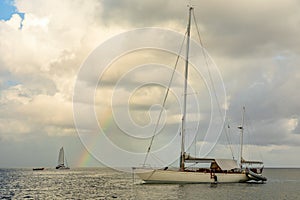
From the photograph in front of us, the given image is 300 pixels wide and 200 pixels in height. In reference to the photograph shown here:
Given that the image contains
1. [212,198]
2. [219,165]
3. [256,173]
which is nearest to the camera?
[212,198]

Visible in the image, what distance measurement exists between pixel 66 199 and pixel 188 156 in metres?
33.5

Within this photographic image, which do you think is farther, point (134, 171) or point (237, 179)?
point (237, 179)

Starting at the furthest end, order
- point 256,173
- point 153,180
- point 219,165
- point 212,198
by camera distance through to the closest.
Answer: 1. point 256,173
2. point 219,165
3. point 153,180
4. point 212,198

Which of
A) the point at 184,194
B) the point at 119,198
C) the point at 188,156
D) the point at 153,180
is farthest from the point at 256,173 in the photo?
the point at 119,198

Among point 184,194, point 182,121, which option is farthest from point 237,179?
point 184,194

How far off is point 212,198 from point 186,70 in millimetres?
35348

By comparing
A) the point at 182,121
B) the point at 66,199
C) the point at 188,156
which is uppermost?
the point at 182,121

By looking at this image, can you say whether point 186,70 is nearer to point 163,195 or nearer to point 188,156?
point 188,156

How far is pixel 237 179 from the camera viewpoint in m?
115

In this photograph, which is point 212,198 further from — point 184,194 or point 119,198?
point 119,198

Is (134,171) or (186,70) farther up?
(186,70)

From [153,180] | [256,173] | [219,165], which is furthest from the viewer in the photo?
[256,173]

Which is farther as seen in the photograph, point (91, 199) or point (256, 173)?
point (256, 173)

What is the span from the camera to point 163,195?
3184 inches
